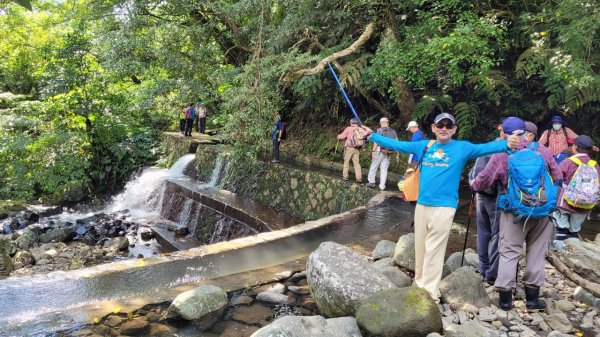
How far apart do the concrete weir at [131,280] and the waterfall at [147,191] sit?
7.59m

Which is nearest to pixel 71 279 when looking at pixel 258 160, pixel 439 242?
pixel 439 242

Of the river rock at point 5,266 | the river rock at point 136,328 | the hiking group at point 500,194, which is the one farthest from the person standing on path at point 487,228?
the river rock at point 5,266

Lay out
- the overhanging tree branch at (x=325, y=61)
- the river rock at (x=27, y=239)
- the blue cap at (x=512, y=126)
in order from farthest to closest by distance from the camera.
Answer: the river rock at (x=27, y=239)
the overhanging tree branch at (x=325, y=61)
the blue cap at (x=512, y=126)

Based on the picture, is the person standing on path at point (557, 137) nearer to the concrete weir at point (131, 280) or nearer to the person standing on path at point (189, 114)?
the concrete weir at point (131, 280)

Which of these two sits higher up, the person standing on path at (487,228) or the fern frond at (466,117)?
the fern frond at (466,117)

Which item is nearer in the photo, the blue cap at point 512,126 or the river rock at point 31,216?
the blue cap at point 512,126

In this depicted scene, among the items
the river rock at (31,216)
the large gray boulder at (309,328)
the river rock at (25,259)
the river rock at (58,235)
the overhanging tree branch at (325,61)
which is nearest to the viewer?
the large gray boulder at (309,328)

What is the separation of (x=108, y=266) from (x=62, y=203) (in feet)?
36.2

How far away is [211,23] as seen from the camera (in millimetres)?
13531

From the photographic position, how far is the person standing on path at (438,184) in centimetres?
372

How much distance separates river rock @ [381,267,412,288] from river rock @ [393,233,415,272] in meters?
0.42

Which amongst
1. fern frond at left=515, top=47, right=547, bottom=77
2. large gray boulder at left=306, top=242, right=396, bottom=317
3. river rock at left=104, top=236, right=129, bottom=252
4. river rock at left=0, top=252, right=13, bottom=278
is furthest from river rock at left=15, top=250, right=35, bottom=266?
fern frond at left=515, top=47, right=547, bottom=77

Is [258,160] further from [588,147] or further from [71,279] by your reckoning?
[588,147]

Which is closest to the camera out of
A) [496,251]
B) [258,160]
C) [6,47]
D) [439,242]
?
[439,242]
